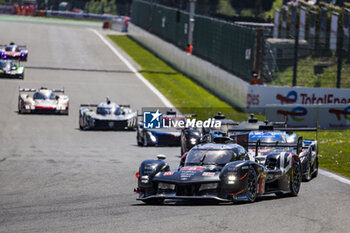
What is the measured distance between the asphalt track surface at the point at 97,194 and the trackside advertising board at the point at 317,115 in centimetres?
659

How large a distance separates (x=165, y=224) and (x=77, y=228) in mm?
1358

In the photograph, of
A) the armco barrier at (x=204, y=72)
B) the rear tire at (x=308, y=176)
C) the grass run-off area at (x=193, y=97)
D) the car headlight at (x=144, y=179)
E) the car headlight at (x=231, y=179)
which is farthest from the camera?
the armco barrier at (x=204, y=72)

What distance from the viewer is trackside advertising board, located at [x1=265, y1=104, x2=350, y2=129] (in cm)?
3359

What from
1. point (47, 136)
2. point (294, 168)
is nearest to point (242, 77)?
point (47, 136)

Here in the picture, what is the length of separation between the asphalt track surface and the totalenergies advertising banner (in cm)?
699

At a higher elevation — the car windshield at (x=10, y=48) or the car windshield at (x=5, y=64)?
the car windshield at (x=10, y=48)

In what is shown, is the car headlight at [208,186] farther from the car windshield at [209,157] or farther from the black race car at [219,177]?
the car windshield at [209,157]

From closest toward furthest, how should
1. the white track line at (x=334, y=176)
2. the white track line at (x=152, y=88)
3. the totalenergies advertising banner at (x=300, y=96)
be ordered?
1. the white track line at (x=334, y=176)
2. the white track line at (x=152, y=88)
3. the totalenergies advertising banner at (x=300, y=96)

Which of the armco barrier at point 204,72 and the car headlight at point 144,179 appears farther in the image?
the armco barrier at point 204,72

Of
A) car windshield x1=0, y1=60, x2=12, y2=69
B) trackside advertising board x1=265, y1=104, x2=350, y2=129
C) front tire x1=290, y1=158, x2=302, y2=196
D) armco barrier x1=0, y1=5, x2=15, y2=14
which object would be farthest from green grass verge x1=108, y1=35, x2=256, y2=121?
armco barrier x1=0, y1=5, x2=15, y2=14

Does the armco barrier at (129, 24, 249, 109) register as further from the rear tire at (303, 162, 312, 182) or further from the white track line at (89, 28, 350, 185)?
the rear tire at (303, 162, 312, 182)

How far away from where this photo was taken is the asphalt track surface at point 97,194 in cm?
1248

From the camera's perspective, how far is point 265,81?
A: 3900 centimetres

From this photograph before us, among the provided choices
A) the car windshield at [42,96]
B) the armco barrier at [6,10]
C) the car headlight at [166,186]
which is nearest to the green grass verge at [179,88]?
the car windshield at [42,96]
